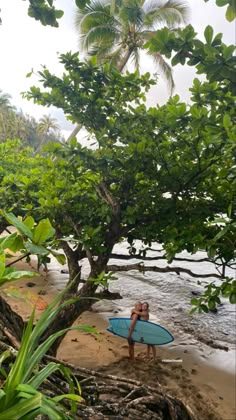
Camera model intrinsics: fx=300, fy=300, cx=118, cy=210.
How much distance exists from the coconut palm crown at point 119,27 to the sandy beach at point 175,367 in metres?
10.4

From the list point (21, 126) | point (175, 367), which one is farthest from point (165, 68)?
point (21, 126)

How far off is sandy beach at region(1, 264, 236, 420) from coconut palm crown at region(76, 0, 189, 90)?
34.2 ft

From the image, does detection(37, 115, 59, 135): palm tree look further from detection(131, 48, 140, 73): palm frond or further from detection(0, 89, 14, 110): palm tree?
detection(131, 48, 140, 73): palm frond

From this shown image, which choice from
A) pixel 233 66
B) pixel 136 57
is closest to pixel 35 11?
pixel 233 66

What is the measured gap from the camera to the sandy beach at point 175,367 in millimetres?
4660

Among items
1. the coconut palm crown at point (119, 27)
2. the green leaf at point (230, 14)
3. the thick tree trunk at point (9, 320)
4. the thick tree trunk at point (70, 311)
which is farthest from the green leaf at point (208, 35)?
the coconut palm crown at point (119, 27)

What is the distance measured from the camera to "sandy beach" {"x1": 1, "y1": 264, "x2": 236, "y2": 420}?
4.66m

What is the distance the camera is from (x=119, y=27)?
12758 millimetres

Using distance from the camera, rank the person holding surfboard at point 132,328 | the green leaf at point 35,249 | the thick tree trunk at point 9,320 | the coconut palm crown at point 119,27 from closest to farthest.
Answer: the green leaf at point 35,249 < the thick tree trunk at point 9,320 < the person holding surfboard at point 132,328 < the coconut palm crown at point 119,27

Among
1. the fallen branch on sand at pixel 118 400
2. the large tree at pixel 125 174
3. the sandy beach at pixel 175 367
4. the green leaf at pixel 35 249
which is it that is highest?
the large tree at pixel 125 174

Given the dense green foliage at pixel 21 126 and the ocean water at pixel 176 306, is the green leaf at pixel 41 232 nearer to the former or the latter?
the ocean water at pixel 176 306

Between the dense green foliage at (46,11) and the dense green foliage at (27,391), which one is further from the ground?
the dense green foliage at (46,11)

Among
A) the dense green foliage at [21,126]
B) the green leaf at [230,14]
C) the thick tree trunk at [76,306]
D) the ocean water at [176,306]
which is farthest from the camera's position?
the dense green foliage at [21,126]

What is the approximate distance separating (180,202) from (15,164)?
4.89 meters
